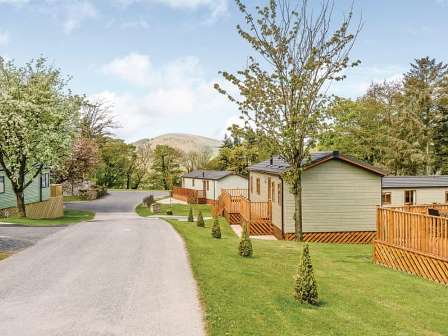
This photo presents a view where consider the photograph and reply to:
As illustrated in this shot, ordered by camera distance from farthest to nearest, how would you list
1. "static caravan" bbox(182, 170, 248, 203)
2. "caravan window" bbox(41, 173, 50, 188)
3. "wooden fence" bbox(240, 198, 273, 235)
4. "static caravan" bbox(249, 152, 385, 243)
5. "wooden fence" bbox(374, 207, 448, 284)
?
"static caravan" bbox(182, 170, 248, 203) < "caravan window" bbox(41, 173, 50, 188) < "wooden fence" bbox(240, 198, 273, 235) < "static caravan" bbox(249, 152, 385, 243) < "wooden fence" bbox(374, 207, 448, 284)

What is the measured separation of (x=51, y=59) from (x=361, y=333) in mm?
33143

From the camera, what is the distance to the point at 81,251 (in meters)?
17.0

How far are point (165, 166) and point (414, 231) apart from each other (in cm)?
6567

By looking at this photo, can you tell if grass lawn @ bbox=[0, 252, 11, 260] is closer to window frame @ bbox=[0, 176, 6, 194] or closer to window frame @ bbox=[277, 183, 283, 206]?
window frame @ bbox=[277, 183, 283, 206]

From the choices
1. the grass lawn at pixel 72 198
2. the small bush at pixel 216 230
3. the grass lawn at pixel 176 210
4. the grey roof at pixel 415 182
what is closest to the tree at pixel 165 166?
the grass lawn at pixel 72 198

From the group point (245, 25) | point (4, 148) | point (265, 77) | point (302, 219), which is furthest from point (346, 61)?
point (4, 148)

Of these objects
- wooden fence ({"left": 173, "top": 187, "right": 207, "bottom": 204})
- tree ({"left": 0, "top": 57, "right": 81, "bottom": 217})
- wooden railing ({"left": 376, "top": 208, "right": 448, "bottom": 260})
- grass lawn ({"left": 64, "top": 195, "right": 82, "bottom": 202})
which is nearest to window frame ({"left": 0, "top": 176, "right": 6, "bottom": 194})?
tree ({"left": 0, "top": 57, "right": 81, "bottom": 217})

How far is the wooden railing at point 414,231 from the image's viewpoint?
14398 mm

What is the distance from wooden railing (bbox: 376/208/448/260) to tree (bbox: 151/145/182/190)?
60819 millimetres

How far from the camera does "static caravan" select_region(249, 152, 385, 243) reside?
24281 millimetres

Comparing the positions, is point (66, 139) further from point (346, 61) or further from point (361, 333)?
point (361, 333)

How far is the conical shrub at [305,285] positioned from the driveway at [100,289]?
264 cm

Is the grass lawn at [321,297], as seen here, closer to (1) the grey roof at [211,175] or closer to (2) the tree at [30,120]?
(2) the tree at [30,120]

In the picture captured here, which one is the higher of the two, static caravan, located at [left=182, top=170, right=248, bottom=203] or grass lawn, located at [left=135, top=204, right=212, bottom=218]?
static caravan, located at [left=182, top=170, right=248, bottom=203]
